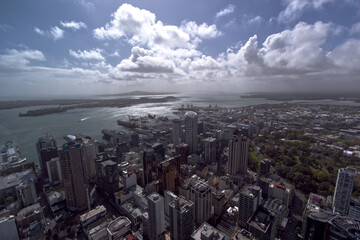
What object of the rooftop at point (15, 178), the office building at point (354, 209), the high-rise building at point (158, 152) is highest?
the high-rise building at point (158, 152)

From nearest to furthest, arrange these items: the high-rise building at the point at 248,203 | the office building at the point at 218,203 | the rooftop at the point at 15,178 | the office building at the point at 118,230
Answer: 1. the office building at the point at 118,230
2. the high-rise building at the point at 248,203
3. the office building at the point at 218,203
4. the rooftop at the point at 15,178

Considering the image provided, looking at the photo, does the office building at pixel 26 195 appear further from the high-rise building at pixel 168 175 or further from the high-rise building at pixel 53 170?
the high-rise building at pixel 168 175

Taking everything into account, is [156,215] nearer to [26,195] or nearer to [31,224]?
[31,224]

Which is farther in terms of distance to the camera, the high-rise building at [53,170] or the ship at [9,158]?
the ship at [9,158]

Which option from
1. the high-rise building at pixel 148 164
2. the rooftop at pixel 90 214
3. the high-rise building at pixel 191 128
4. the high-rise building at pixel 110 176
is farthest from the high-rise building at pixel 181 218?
the high-rise building at pixel 191 128

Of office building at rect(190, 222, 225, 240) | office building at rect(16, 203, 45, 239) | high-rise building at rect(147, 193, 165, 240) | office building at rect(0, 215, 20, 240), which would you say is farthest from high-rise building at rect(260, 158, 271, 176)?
office building at rect(0, 215, 20, 240)

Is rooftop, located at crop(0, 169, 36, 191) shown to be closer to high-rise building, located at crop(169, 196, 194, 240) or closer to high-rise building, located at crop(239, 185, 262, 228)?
high-rise building, located at crop(169, 196, 194, 240)
